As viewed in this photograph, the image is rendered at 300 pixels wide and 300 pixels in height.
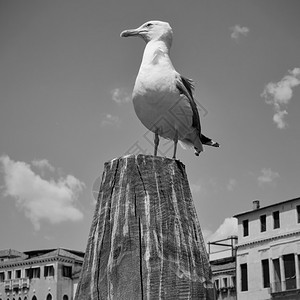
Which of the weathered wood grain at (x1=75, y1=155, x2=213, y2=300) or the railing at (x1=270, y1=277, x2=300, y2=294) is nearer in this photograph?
the weathered wood grain at (x1=75, y1=155, x2=213, y2=300)

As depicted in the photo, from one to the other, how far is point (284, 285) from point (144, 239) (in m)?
27.4

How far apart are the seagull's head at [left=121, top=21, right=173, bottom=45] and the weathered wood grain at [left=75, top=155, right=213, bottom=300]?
2420 millimetres

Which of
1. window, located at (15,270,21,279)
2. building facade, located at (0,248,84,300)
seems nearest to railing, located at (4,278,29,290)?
building facade, located at (0,248,84,300)

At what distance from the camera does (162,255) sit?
234 inches

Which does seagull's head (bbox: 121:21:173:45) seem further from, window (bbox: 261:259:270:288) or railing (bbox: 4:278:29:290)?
railing (bbox: 4:278:29:290)

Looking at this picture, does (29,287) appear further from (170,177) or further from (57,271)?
(170,177)

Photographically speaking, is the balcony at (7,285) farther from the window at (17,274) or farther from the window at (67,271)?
the window at (67,271)

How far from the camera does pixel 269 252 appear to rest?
3341cm

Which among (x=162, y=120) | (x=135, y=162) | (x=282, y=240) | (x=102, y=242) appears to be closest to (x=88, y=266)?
(x=102, y=242)

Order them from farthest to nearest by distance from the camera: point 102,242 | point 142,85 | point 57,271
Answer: point 57,271
point 142,85
point 102,242

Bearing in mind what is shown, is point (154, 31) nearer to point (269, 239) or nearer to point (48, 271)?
point (269, 239)

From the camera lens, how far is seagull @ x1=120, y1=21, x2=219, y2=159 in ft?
24.6

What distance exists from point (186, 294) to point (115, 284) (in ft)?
2.36

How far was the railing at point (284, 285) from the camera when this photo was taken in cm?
3133
